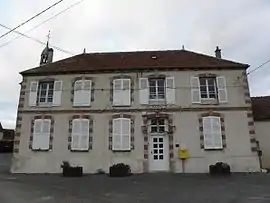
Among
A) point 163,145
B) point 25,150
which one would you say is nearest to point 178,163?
point 163,145

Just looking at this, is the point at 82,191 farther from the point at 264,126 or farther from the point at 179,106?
the point at 264,126

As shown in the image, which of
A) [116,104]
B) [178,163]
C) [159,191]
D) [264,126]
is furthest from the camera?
[264,126]

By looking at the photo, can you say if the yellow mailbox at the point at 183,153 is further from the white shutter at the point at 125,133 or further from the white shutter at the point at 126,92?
the white shutter at the point at 126,92

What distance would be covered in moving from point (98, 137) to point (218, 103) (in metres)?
6.57

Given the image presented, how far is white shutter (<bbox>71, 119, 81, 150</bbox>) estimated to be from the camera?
15.5 m

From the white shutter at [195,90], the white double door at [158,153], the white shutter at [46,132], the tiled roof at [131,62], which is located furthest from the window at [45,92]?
the white shutter at [195,90]

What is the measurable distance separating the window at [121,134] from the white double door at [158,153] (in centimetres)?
123

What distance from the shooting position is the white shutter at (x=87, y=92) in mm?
16219

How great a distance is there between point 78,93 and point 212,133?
7522 millimetres

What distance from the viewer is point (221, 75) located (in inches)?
637

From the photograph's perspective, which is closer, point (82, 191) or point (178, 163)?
point (82, 191)

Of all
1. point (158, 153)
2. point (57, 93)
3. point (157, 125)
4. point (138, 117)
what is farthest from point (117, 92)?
point (158, 153)

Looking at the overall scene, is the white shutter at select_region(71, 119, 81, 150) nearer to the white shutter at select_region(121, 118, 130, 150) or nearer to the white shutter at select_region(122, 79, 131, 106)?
the white shutter at select_region(121, 118, 130, 150)

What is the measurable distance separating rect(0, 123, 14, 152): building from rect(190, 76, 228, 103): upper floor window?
23.9 m
